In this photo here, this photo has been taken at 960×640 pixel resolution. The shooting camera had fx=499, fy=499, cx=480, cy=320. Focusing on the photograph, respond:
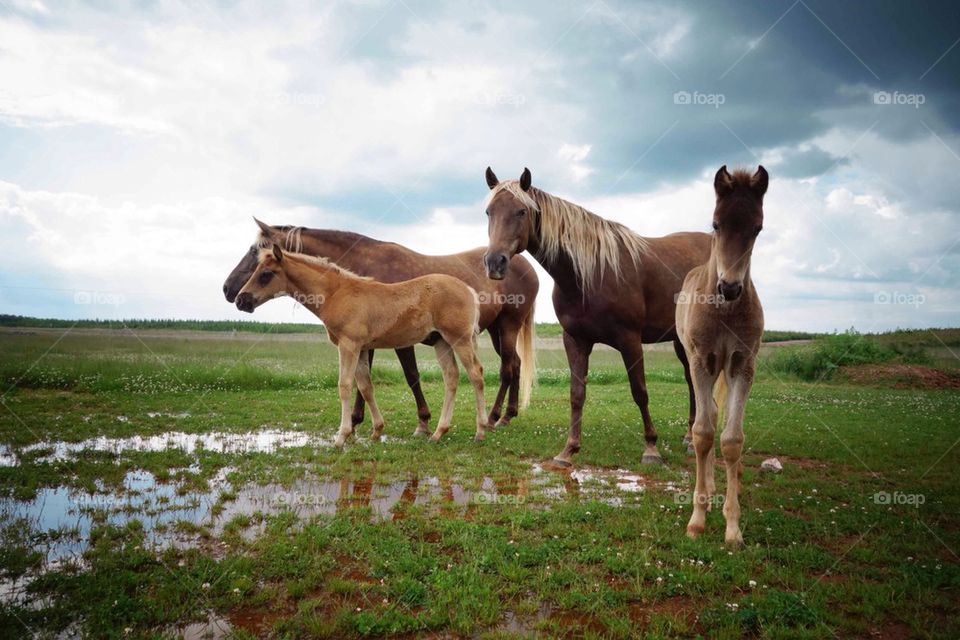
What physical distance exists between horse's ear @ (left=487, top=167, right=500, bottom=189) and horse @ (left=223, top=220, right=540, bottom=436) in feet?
11.4

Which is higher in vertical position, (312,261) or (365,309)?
(312,261)

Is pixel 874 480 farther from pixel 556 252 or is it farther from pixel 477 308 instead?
pixel 477 308

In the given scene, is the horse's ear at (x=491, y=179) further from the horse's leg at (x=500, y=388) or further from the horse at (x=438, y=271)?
the horse's leg at (x=500, y=388)

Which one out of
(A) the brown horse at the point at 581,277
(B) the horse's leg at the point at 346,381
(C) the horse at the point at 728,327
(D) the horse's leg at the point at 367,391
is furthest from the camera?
(D) the horse's leg at the point at 367,391

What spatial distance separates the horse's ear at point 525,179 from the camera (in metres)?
7.37

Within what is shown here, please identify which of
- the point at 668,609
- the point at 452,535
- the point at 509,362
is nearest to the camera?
the point at 668,609

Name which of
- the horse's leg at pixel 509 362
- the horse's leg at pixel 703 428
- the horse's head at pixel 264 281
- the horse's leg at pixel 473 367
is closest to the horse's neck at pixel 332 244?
the horse's head at pixel 264 281

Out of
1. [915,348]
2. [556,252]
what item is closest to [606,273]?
[556,252]

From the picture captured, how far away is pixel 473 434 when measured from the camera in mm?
10195

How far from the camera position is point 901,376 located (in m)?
23.8

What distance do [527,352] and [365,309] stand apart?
495 cm

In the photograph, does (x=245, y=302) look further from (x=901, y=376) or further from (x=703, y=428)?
(x=901, y=376)

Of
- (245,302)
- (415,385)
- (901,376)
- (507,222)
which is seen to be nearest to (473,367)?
(415,385)

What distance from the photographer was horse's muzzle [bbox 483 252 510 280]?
6871mm
